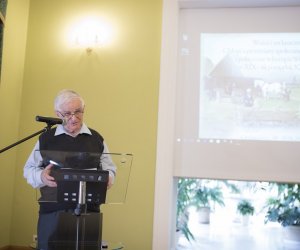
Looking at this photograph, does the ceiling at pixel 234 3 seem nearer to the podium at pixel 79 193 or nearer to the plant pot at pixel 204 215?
the podium at pixel 79 193

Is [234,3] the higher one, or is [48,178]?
[234,3]

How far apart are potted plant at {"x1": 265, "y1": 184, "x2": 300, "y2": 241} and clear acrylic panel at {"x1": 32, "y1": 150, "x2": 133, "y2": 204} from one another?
102 inches

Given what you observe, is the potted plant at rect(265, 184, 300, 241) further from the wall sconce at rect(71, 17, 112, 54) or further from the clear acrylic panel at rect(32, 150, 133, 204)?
the clear acrylic panel at rect(32, 150, 133, 204)

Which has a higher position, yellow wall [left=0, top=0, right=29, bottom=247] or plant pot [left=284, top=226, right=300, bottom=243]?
yellow wall [left=0, top=0, right=29, bottom=247]

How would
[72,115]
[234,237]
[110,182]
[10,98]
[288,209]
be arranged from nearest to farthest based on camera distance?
[110,182]
[72,115]
[10,98]
[288,209]
[234,237]

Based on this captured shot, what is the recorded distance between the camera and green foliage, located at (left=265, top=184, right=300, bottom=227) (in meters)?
3.60

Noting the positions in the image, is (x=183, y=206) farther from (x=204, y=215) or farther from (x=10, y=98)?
(x=10, y=98)

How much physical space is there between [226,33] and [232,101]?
650 millimetres

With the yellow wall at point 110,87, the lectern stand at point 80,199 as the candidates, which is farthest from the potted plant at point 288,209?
the lectern stand at point 80,199

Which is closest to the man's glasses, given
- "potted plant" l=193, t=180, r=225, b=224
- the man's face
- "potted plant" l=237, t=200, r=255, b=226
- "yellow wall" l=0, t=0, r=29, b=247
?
the man's face

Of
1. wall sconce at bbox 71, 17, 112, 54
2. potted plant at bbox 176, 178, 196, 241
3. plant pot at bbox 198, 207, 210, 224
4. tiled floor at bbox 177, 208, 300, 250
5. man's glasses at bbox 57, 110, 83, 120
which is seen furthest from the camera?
plant pot at bbox 198, 207, 210, 224

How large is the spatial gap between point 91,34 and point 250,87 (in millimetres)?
1564

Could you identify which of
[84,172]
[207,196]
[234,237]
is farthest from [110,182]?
[207,196]

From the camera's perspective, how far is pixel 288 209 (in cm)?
364
